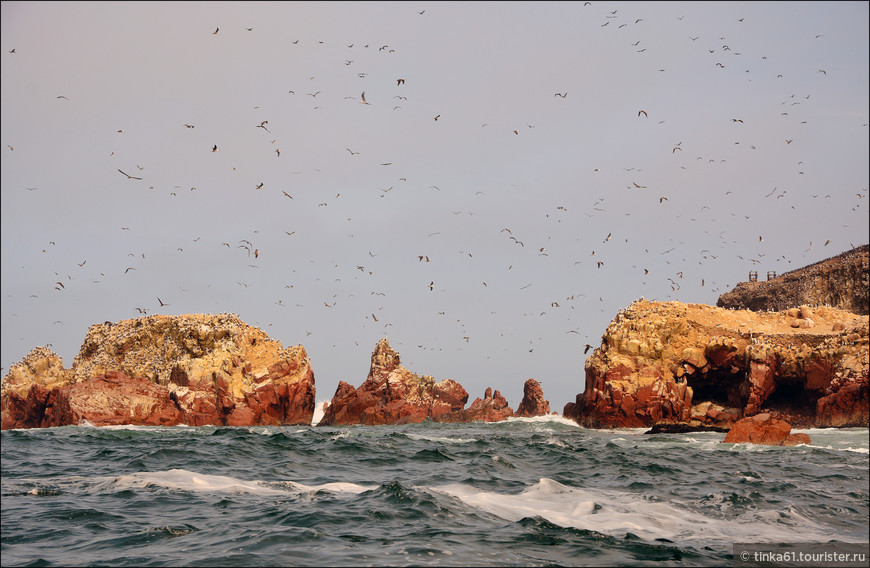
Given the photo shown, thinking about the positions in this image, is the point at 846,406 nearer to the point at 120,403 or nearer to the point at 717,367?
the point at 717,367

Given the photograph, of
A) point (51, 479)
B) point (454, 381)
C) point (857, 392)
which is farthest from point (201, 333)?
point (857, 392)

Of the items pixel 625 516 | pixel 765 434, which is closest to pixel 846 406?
pixel 765 434

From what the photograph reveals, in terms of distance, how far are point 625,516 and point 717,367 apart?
145 ft

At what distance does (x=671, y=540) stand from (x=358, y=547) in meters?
6.01

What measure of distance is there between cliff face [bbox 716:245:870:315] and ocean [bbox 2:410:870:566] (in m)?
53.7

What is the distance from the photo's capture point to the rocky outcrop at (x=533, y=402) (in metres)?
95.1

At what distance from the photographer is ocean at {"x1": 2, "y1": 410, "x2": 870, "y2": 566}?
35.2 ft

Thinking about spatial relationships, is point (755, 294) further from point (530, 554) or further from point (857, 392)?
point (530, 554)

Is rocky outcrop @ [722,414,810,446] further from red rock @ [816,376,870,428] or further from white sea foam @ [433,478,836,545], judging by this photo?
white sea foam @ [433,478,836,545]

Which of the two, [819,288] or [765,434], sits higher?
[819,288]

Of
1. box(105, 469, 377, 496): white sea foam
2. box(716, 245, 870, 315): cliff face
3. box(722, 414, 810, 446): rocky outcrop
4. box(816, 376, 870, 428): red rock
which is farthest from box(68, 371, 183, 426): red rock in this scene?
box(716, 245, 870, 315): cliff face

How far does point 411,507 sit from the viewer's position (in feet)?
46.4

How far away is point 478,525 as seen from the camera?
1299cm

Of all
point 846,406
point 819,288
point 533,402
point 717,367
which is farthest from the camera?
point 533,402
